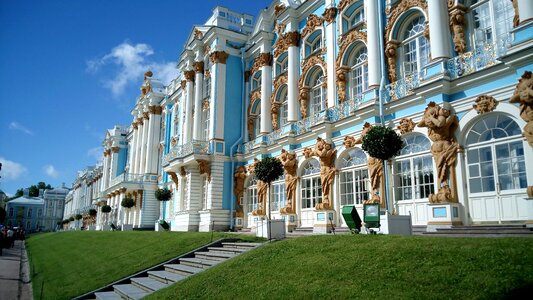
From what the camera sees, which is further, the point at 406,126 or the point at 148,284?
the point at 406,126

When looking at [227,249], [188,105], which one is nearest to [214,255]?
[227,249]

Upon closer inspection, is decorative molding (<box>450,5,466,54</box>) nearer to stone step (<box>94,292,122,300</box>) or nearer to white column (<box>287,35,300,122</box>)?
white column (<box>287,35,300,122</box>)

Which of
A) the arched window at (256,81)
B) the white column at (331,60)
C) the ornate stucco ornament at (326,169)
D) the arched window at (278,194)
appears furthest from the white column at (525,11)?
the arched window at (256,81)

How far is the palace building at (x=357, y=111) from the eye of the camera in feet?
38.3

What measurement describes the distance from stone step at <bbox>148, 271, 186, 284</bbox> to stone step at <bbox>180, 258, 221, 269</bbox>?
729 millimetres

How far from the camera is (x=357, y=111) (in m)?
16.1

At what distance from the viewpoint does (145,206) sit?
39219 mm

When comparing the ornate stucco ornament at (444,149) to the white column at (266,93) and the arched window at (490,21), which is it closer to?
the arched window at (490,21)

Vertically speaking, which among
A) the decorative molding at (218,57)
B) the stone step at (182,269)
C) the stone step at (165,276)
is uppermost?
the decorative molding at (218,57)

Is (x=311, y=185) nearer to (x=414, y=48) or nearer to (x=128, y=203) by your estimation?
(x=414, y=48)

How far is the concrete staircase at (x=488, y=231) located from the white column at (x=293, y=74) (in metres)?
10.9

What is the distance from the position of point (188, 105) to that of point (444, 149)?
21.1m

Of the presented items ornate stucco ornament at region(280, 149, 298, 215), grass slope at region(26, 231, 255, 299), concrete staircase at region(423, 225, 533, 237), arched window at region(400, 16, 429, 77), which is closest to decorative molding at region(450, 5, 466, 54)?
arched window at region(400, 16, 429, 77)

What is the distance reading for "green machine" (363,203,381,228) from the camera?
11.7 metres
